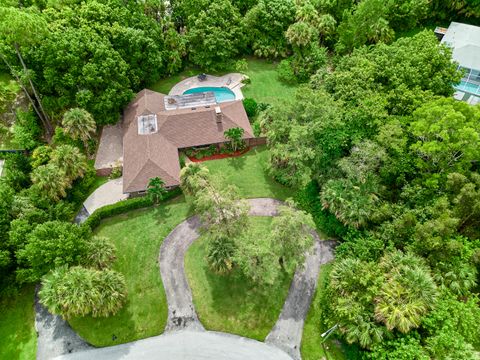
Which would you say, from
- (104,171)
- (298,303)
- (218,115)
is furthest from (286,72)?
(298,303)

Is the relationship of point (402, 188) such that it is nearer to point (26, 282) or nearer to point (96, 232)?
point (96, 232)

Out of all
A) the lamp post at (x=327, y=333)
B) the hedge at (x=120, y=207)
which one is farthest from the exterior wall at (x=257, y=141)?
the lamp post at (x=327, y=333)

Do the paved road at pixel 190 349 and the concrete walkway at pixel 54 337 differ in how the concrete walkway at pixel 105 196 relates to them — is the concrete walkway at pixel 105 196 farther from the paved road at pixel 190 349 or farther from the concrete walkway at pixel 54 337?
the paved road at pixel 190 349

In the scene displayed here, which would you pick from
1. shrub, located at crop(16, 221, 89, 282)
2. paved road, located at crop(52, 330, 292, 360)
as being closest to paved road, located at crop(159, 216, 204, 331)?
paved road, located at crop(52, 330, 292, 360)

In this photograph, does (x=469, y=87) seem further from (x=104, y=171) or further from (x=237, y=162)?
(x=104, y=171)

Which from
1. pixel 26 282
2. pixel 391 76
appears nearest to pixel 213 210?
pixel 26 282

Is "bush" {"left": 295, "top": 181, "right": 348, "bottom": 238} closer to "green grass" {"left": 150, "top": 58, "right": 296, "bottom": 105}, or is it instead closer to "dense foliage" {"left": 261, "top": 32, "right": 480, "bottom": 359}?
"dense foliage" {"left": 261, "top": 32, "right": 480, "bottom": 359}
